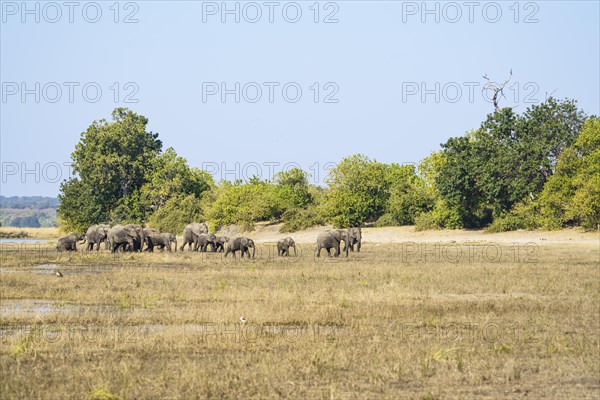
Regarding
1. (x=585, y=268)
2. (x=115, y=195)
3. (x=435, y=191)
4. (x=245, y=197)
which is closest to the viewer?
(x=585, y=268)

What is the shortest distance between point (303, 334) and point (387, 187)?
66405mm

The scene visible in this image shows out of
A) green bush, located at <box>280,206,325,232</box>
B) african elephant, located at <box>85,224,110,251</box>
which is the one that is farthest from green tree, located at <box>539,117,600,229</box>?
african elephant, located at <box>85,224,110,251</box>

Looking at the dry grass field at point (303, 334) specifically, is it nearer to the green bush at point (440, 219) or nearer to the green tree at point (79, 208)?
the green bush at point (440, 219)

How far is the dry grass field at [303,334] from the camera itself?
40.5 ft

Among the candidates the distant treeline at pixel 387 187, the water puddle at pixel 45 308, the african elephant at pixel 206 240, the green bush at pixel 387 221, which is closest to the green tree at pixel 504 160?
the distant treeline at pixel 387 187

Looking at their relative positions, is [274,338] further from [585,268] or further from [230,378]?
[585,268]

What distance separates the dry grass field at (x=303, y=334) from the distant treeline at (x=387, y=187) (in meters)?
31.3

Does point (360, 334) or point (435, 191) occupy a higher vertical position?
point (435, 191)

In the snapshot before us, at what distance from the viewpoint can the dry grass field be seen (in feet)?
40.5

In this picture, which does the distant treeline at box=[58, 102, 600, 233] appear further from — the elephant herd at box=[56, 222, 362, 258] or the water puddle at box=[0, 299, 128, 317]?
the water puddle at box=[0, 299, 128, 317]

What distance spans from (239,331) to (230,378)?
4.54 meters

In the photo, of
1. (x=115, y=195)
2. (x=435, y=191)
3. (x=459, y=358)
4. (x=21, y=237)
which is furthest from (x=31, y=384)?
(x=21, y=237)

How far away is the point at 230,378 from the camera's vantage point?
12.7 metres

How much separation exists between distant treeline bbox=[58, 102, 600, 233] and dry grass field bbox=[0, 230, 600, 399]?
31262 mm
